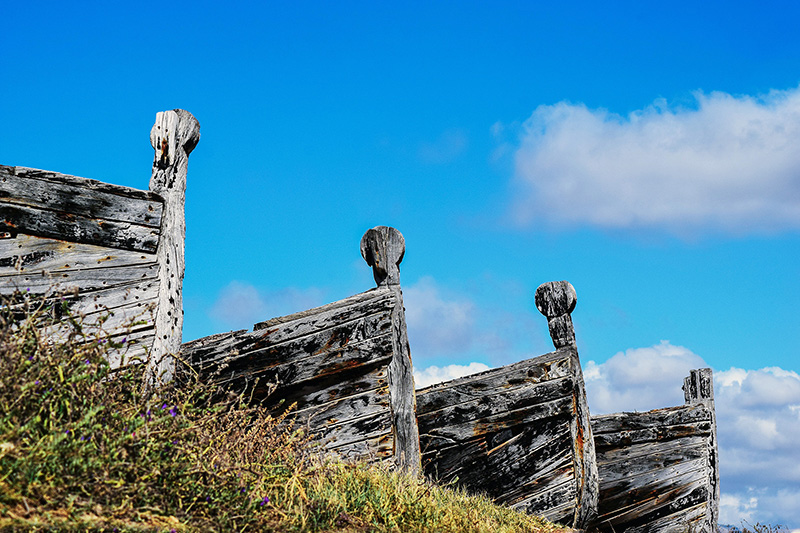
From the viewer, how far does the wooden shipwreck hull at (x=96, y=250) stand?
5863 millimetres

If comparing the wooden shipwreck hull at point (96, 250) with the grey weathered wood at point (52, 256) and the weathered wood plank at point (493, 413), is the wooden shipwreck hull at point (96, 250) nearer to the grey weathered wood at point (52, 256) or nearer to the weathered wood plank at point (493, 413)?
the grey weathered wood at point (52, 256)

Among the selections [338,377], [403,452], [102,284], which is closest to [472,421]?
[403,452]

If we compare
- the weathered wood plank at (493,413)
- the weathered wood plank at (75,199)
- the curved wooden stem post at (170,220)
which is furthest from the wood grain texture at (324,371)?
the weathered wood plank at (493,413)

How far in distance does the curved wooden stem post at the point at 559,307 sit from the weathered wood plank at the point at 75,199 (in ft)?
18.0

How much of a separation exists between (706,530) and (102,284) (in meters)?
10.1

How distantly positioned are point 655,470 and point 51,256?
9.01 metres

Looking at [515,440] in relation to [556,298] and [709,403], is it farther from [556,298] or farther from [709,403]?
[709,403]

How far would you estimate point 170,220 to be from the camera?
6.34m

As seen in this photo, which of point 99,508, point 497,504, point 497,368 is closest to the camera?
point 99,508

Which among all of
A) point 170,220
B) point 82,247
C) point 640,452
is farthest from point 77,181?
point 640,452

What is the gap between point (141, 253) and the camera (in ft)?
20.1

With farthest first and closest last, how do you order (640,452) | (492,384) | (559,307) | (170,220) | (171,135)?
(640,452), (559,307), (492,384), (171,135), (170,220)

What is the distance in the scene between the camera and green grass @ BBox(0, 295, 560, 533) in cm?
346

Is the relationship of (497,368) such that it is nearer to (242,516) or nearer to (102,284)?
(102,284)
